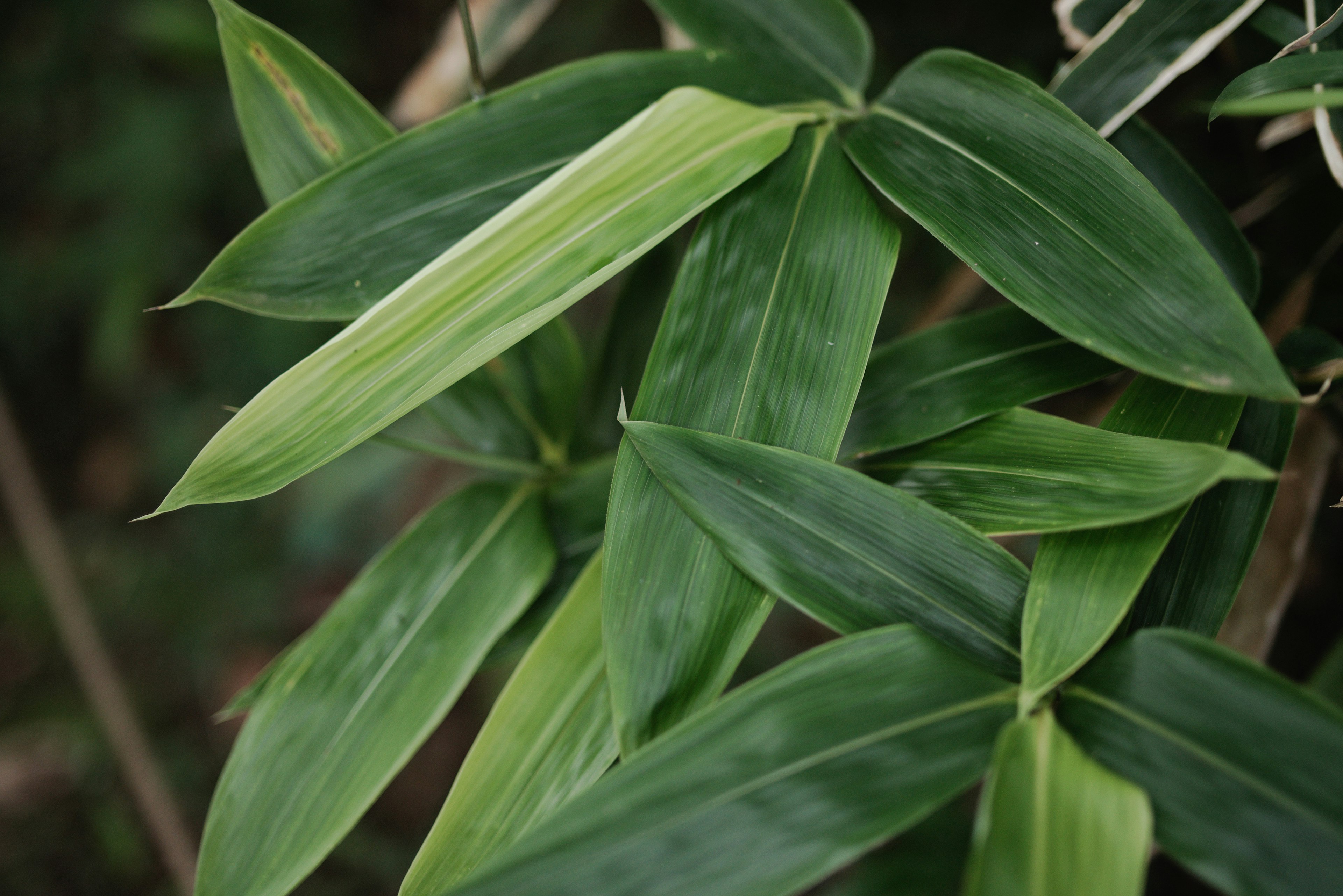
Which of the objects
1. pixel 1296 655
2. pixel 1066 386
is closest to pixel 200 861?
pixel 1066 386

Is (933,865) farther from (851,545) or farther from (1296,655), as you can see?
(851,545)

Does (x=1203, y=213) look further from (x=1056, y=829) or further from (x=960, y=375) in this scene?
(x=1056, y=829)

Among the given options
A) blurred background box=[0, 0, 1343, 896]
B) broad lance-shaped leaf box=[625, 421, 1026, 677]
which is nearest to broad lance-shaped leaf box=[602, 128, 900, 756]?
broad lance-shaped leaf box=[625, 421, 1026, 677]

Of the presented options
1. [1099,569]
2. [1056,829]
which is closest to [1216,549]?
[1099,569]

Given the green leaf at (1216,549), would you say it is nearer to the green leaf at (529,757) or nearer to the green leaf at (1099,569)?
the green leaf at (1099,569)

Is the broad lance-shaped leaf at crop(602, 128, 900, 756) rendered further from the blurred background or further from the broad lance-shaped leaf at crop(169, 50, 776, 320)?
the blurred background

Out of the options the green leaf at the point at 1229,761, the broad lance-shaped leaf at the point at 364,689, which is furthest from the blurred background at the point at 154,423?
the green leaf at the point at 1229,761

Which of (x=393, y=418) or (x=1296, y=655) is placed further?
(x=1296, y=655)
